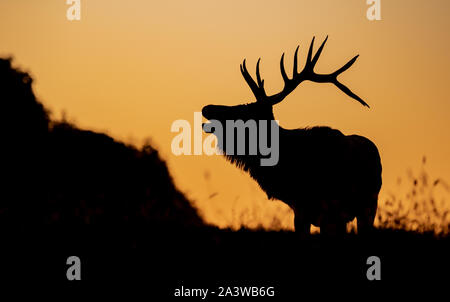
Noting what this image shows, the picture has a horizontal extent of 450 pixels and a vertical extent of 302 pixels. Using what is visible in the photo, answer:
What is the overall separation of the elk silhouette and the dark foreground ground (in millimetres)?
1765

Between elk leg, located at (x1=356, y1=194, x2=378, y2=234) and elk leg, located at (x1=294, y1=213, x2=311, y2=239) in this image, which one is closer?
elk leg, located at (x1=294, y1=213, x2=311, y2=239)

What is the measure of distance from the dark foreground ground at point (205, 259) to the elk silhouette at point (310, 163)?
1765 millimetres

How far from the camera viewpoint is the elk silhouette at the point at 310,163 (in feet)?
26.2

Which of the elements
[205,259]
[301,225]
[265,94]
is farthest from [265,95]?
[205,259]

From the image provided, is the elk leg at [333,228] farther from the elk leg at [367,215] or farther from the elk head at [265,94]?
the elk head at [265,94]

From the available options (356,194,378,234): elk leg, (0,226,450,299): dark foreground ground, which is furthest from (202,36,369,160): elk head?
(0,226,450,299): dark foreground ground

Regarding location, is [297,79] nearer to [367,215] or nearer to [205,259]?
[367,215]

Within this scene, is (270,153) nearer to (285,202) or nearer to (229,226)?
(285,202)

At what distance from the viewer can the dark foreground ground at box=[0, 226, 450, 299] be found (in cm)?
495

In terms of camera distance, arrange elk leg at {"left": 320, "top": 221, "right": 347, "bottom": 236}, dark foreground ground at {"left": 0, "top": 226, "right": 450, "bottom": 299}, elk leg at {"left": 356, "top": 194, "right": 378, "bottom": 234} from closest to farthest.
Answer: dark foreground ground at {"left": 0, "top": 226, "right": 450, "bottom": 299}
elk leg at {"left": 320, "top": 221, "right": 347, "bottom": 236}
elk leg at {"left": 356, "top": 194, "right": 378, "bottom": 234}

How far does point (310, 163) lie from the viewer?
26.8 feet

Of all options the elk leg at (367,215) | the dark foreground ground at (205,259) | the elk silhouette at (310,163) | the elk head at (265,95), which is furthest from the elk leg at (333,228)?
the elk head at (265,95)

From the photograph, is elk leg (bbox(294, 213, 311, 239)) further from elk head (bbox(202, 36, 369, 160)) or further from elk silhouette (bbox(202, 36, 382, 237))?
elk head (bbox(202, 36, 369, 160))
